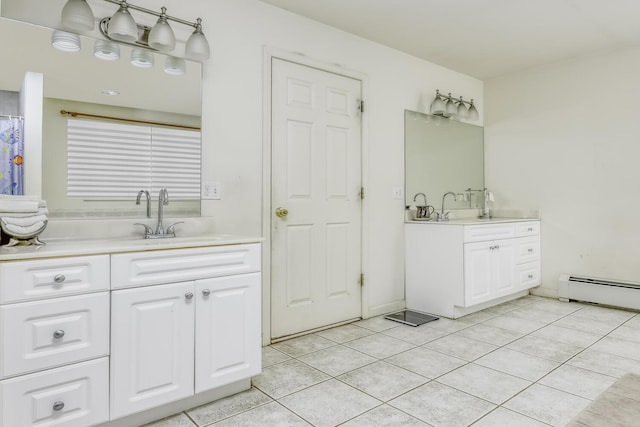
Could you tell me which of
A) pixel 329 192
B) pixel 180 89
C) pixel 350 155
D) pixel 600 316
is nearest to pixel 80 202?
pixel 180 89

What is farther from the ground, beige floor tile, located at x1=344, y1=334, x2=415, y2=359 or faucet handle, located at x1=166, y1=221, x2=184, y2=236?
faucet handle, located at x1=166, y1=221, x2=184, y2=236

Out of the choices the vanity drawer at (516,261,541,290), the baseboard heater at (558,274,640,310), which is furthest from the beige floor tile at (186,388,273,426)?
the baseboard heater at (558,274,640,310)

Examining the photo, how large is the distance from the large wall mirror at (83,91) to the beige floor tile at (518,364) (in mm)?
2074

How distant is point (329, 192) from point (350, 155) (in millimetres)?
389

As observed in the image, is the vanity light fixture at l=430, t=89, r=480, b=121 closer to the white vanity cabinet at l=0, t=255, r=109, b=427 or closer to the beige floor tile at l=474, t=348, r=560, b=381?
the beige floor tile at l=474, t=348, r=560, b=381

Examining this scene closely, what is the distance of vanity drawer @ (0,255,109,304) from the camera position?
57.4 inches

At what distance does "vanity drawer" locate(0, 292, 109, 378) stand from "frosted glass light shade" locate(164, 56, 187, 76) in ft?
4.72

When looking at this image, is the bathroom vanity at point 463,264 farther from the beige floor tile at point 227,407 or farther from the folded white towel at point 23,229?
the folded white towel at point 23,229

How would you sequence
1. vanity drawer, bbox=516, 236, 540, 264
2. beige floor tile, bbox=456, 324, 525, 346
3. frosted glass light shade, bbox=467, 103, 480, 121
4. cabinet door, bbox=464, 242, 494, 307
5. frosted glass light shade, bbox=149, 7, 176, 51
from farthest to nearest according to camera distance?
frosted glass light shade, bbox=467, 103, 480, 121, vanity drawer, bbox=516, 236, 540, 264, cabinet door, bbox=464, 242, 494, 307, beige floor tile, bbox=456, 324, 525, 346, frosted glass light shade, bbox=149, 7, 176, 51

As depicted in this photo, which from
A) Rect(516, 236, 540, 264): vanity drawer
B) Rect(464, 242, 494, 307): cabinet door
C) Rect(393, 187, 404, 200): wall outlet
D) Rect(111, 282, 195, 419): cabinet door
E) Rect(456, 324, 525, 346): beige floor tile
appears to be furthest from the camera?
Rect(516, 236, 540, 264): vanity drawer

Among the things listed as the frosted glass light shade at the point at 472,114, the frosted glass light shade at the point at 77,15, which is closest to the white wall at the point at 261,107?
the frosted glass light shade at the point at 472,114

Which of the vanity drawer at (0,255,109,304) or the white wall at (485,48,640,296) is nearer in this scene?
the vanity drawer at (0,255,109,304)

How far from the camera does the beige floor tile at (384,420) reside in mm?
1769

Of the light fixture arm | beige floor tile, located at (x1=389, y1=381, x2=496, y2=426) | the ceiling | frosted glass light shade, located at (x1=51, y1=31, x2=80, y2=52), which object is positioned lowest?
beige floor tile, located at (x1=389, y1=381, x2=496, y2=426)
